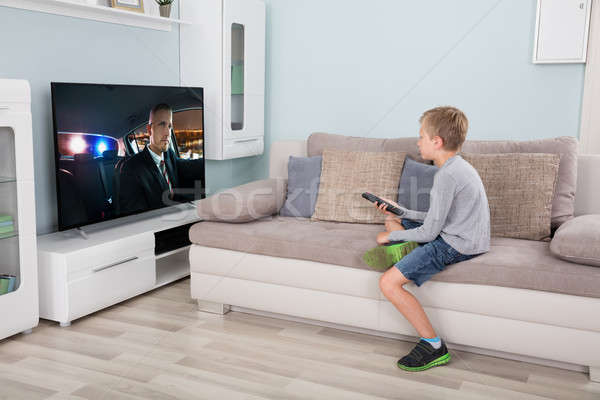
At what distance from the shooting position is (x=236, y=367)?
2.34 meters

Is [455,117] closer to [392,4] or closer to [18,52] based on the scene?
[392,4]

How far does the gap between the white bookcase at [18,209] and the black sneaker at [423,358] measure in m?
1.65

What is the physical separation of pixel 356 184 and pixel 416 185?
32 cm

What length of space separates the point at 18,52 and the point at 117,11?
23.0 inches

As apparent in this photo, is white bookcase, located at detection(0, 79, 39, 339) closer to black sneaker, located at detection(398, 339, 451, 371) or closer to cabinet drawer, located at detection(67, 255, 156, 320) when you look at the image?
cabinet drawer, located at detection(67, 255, 156, 320)

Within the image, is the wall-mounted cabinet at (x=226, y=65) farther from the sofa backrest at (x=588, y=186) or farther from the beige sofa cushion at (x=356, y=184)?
the sofa backrest at (x=588, y=186)

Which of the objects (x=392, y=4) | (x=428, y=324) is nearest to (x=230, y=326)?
(x=428, y=324)

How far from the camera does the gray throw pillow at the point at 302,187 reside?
10.5 feet

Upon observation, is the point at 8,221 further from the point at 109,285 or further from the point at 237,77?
the point at 237,77

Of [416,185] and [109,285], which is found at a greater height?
[416,185]

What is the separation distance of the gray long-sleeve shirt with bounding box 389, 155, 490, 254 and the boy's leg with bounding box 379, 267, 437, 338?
0.20 m

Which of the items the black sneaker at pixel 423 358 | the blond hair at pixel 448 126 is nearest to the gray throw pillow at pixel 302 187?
the blond hair at pixel 448 126

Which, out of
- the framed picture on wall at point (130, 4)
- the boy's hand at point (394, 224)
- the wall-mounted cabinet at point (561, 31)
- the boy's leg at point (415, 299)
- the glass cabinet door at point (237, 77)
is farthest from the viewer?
the glass cabinet door at point (237, 77)

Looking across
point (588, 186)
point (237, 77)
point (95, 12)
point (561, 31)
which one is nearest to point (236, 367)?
point (588, 186)
